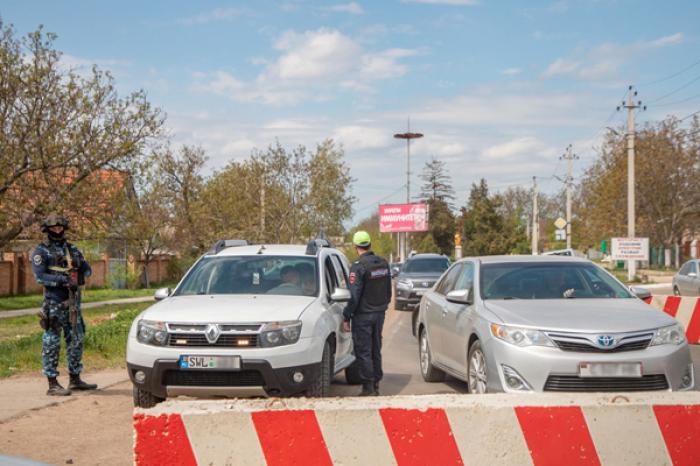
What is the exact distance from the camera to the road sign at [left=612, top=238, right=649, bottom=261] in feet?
132

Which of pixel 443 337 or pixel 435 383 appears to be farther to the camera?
pixel 435 383

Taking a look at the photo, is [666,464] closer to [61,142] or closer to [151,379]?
[151,379]

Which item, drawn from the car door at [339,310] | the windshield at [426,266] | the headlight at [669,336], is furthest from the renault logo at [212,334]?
the windshield at [426,266]

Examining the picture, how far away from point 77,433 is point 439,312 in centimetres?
430

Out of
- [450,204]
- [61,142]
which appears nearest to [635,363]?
[61,142]

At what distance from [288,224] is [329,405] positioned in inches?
1509

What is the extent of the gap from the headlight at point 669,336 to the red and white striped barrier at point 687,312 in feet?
25.5

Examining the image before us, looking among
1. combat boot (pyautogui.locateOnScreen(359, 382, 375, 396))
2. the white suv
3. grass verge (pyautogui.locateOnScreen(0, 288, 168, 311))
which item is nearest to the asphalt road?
combat boot (pyautogui.locateOnScreen(359, 382, 375, 396))

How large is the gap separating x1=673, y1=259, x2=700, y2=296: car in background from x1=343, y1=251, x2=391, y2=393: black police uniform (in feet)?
61.3

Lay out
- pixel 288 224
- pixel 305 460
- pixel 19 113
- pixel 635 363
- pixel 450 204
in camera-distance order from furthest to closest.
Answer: pixel 450 204
pixel 288 224
pixel 19 113
pixel 635 363
pixel 305 460

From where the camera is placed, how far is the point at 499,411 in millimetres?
4168

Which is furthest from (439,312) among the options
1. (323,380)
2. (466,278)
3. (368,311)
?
(323,380)

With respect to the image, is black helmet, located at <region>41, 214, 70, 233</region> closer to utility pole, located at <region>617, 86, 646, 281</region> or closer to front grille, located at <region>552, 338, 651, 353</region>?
front grille, located at <region>552, 338, 651, 353</region>

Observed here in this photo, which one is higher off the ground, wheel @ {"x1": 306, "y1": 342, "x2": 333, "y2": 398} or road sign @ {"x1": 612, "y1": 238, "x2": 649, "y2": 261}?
road sign @ {"x1": 612, "y1": 238, "x2": 649, "y2": 261}
